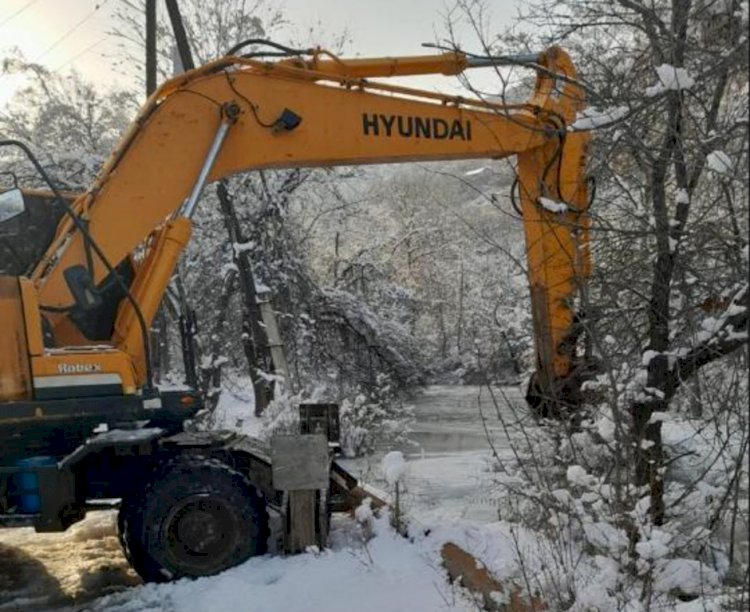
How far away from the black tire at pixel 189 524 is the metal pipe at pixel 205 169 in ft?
6.51

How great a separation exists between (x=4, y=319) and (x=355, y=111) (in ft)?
10.6

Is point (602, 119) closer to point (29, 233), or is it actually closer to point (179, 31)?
point (29, 233)

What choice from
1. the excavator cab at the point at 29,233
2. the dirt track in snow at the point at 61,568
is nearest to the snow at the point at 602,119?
the excavator cab at the point at 29,233

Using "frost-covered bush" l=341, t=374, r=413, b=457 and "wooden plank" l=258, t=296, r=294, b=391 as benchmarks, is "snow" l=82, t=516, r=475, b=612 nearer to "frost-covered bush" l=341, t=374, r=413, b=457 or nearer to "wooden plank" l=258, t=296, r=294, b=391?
"frost-covered bush" l=341, t=374, r=413, b=457

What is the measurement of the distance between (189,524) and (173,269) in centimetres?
198

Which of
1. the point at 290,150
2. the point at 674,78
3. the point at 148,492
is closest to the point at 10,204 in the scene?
the point at 290,150

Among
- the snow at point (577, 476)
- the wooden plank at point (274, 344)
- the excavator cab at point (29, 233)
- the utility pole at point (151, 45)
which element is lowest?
the snow at point (577, 476)

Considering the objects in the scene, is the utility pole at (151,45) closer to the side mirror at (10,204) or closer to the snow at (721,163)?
the side mirror at (10,204)

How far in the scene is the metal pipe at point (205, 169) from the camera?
6406 mm

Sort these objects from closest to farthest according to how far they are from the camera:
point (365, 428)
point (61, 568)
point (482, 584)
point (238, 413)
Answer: point (482, 584) → point (61, 568) → point (365, 428) → point (238, 413)

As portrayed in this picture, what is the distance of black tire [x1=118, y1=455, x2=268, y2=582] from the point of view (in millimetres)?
6086

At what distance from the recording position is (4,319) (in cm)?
578

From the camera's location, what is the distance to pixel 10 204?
5.74m

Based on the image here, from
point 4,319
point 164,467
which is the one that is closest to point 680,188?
point 164,467
